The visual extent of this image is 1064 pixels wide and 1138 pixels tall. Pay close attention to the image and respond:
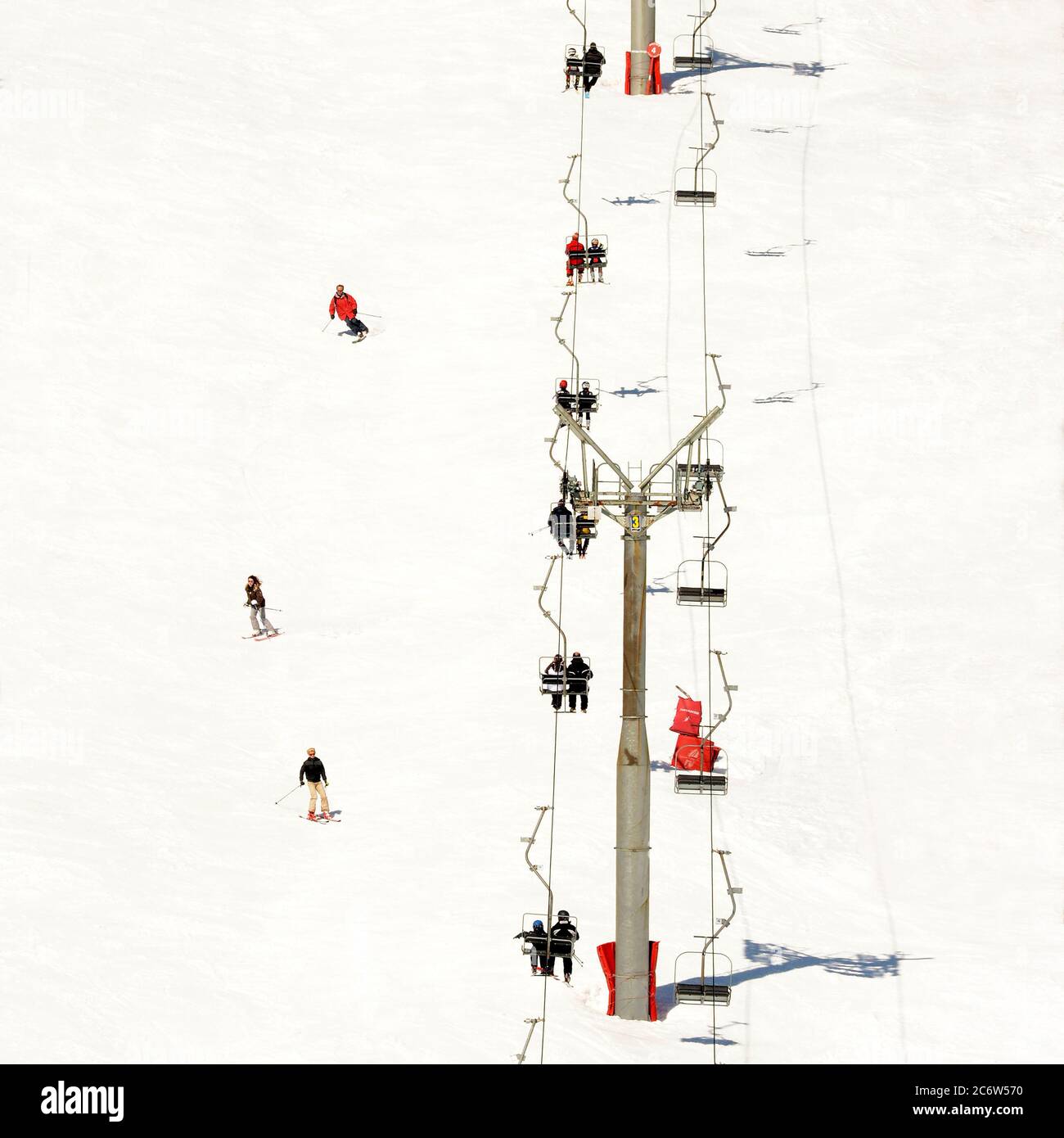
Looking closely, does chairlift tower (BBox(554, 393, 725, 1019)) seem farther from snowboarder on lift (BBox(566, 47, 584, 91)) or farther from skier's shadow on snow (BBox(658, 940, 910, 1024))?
snowboarder on lift (BBox(566, 47, 584, 91))

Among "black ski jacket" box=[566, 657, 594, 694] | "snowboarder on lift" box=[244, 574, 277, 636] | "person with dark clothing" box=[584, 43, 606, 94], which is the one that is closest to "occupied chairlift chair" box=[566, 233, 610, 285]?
"person with dark clothing" box=[584, 43, 606, 94]

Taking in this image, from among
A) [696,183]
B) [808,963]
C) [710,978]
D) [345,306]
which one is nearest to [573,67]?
[696,183]

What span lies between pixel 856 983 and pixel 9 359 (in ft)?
75.2

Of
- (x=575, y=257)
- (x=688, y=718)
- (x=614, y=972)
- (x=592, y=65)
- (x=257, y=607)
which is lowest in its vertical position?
(x=614, y=972)

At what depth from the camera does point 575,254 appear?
4581 cm

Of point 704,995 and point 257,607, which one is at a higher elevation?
point 257,607

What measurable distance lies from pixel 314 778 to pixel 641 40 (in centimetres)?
2775

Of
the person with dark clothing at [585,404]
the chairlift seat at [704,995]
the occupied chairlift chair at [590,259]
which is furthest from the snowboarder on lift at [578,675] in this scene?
the occupied chairlift chair at [590,259]

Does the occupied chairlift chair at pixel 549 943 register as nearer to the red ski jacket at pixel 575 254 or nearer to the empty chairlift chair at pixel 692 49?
the red ski jacket at pixel 575 254

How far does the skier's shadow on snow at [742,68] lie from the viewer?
55.6 metres

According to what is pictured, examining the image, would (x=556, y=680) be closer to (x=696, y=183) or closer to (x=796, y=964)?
(x=796, y=964)

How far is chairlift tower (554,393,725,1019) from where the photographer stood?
2470 centimetres
